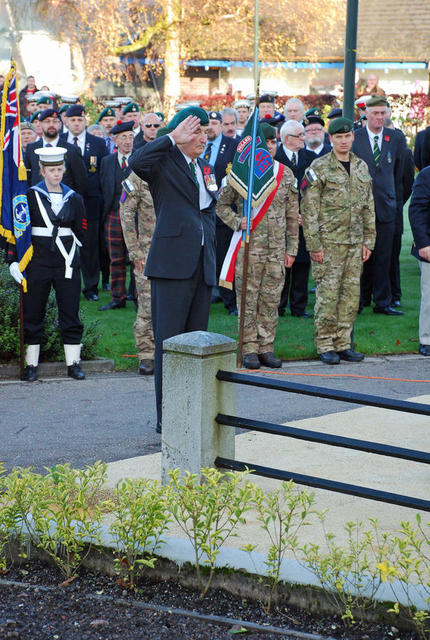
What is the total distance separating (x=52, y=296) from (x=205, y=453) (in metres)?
5.75

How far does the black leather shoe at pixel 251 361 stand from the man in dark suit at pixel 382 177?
330 centimetres

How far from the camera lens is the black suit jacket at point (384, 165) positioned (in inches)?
482

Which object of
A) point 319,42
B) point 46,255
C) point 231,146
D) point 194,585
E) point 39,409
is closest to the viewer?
point 194,585

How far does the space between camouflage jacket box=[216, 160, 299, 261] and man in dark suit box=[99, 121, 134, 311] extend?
309 cm

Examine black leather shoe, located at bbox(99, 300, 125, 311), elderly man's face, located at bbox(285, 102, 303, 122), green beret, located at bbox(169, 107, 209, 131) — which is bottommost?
black leather shoe, located at bbox(99, 300, 125, 311)

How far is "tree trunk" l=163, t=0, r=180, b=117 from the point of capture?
1469 inches

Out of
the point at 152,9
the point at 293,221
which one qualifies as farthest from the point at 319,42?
the point at 293,221

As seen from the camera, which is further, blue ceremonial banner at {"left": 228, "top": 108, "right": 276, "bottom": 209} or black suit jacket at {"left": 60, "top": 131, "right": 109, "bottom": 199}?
black suit jacket at {"left": 60, "top": 131, "right": 109, "bottom": 199}

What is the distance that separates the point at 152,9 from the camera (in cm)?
3772

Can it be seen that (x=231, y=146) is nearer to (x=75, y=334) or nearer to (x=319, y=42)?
(x=75, y=334)

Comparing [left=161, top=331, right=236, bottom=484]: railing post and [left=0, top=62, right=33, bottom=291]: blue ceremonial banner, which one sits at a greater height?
[left=0, top=62, right=33, bottom=291]: blue ceremonial banner

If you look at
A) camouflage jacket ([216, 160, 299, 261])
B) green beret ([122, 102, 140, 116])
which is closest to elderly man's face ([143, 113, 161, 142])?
camouflage jacket ([216, 160, 299, 261])

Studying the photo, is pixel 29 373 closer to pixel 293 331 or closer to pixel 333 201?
pixel 333 201

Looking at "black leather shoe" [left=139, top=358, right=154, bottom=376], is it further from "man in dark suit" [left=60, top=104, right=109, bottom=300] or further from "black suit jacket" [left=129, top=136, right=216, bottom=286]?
"man in dark suit" [left=60, top=104, right=109, bottom=300]
